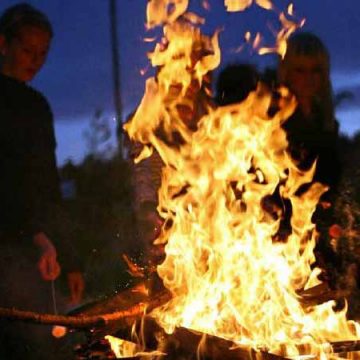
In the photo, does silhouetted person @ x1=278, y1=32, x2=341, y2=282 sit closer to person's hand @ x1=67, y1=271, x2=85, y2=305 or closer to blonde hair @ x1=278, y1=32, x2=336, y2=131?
blonde hair @ x1=278, y1=32, x2=336, y2=131

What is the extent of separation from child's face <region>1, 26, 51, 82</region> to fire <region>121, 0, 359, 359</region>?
79cm

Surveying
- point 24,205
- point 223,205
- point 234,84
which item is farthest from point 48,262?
point 234,84

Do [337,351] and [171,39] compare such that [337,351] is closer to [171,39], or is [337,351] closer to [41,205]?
[41,205]

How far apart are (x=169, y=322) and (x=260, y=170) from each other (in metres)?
1.39

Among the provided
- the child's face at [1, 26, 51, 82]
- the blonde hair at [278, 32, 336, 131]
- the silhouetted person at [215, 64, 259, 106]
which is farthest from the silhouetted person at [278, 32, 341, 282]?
the child's face at [1, 26, 51, 82]

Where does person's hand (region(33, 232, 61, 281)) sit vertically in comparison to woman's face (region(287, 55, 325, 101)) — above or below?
below

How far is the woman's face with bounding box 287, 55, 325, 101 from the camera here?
4.61m

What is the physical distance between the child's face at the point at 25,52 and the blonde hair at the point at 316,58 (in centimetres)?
171

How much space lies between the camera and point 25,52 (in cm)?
396

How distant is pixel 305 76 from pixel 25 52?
1.96m

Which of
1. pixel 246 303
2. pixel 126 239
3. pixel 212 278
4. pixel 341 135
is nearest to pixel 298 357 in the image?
pixel 246 303

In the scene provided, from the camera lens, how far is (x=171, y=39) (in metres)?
4.44

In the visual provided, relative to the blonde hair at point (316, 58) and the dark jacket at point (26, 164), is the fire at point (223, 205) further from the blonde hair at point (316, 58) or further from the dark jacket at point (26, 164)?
the dark jacket at point (26, 164)

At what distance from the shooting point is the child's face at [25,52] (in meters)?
3.92
